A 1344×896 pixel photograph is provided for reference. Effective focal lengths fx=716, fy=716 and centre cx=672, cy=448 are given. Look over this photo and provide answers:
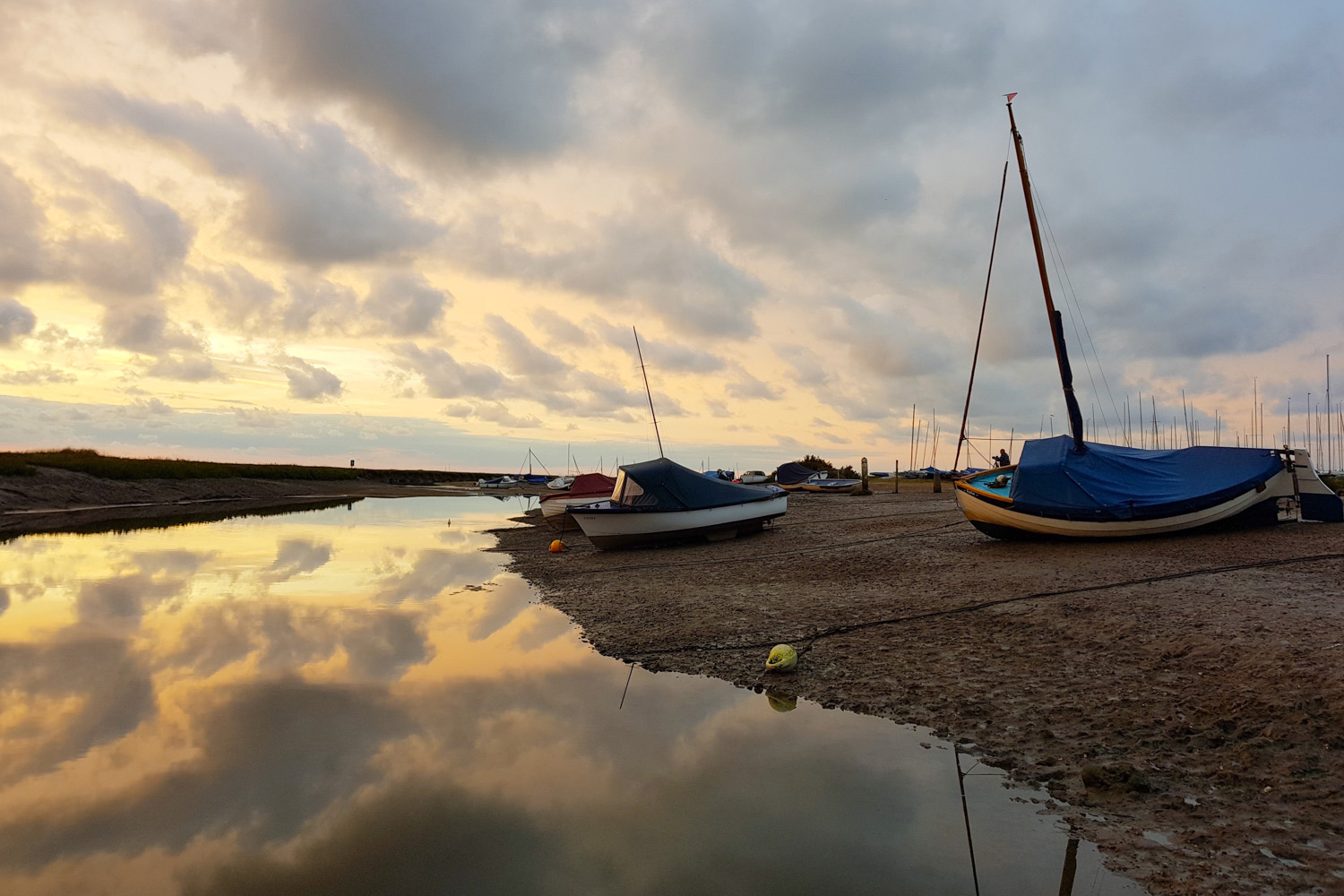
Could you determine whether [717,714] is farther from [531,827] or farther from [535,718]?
[531,827]

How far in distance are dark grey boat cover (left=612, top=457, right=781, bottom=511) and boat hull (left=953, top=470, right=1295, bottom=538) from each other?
26.6ft

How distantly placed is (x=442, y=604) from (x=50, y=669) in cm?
614

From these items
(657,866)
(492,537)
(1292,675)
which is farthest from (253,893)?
(492,537)

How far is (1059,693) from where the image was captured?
24.4 ft

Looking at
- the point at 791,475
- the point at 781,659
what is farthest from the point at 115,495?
the point at 781,659

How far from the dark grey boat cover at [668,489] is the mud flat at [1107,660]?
4727mm

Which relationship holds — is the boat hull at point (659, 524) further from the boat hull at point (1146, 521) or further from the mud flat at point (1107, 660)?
the boat hull at point (1146, 521)

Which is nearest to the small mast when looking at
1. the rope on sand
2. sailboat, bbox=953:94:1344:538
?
sailboat, bbox=953:94:1344:538

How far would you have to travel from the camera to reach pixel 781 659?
29.5 ft

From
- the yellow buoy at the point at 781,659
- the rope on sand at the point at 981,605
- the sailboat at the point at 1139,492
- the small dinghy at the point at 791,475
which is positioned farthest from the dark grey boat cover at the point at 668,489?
the small dinghy at the point at 791,475

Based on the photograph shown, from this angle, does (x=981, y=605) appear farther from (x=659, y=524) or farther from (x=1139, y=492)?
(x=659, y=524)

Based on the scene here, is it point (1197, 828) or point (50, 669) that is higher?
point (1197, 828)

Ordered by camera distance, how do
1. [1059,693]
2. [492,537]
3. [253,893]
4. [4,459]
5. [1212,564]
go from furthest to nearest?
[4,459] < [492,537] < [1212,564] < [1059,693] < [253,893]

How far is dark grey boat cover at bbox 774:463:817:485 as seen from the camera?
205 feet
